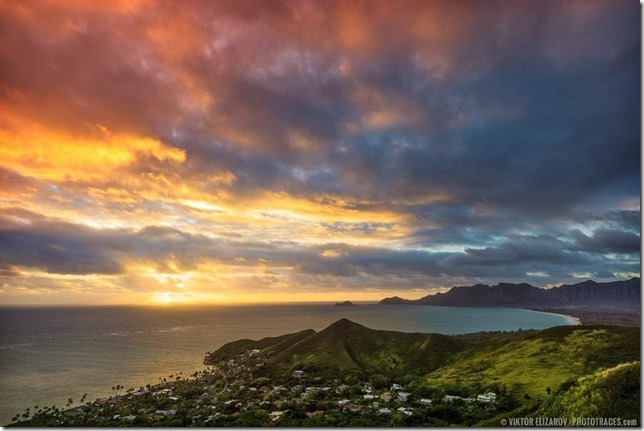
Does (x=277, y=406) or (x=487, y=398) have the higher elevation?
(x=487, y=398)

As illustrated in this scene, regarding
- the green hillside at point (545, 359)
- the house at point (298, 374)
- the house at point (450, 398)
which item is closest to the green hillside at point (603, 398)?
the house at point (450, 398)

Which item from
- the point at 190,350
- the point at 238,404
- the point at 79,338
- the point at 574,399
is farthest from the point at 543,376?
the point at 79,338

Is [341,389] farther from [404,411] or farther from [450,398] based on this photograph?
[404,411]

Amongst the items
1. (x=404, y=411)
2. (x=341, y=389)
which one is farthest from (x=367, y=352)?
(x=404, y=411)

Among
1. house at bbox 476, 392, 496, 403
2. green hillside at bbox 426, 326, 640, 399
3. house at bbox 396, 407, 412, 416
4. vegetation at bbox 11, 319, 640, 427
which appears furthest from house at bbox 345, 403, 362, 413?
green hillside at bbox 426, 326, 640, 399

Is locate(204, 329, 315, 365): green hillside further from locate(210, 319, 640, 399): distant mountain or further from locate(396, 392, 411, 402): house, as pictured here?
locate(396, 392, 411, 402): house

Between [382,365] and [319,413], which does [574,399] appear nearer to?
[319,413]
